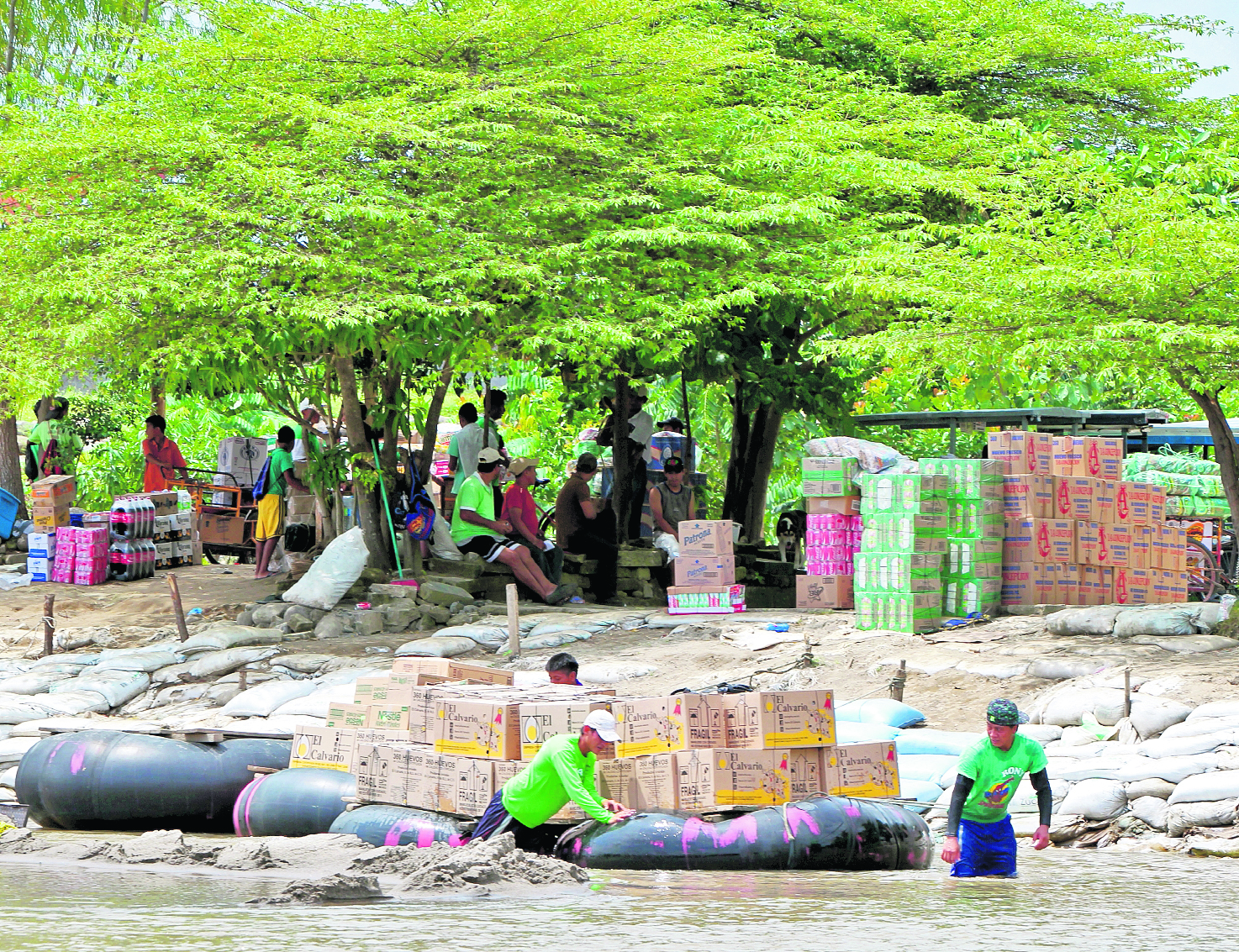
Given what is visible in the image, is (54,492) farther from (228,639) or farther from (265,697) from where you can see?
(265,697)

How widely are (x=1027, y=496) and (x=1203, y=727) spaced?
4.51 metres

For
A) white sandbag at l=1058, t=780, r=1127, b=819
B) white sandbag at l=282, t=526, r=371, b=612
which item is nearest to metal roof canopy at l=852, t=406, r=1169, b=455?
white sandbag at l=282, t=526, r=371, b=612

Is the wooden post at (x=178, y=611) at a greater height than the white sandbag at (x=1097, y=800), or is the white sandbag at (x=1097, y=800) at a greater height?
the wooden post at (x=178, y=611)

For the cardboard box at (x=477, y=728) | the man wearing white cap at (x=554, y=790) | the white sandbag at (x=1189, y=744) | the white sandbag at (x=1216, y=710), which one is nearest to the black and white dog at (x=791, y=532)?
the white sandbag at (x=1216, y=710)

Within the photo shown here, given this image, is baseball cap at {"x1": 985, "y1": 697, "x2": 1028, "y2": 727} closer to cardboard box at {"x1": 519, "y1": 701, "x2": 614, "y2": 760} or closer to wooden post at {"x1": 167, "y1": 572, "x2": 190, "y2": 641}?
cardboard box at {"x1": 519, "y1": 701, "x2": 614, "y2": 760}

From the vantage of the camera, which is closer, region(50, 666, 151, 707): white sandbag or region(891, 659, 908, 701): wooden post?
region(891, 659, 908, 701): wooden post

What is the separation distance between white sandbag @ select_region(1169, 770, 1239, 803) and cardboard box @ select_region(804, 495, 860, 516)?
237 inches

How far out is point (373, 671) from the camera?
12.5m

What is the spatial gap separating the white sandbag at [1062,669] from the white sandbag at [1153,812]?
253 centimetres

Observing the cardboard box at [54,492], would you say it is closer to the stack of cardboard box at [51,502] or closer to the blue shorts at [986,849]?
the stack of cardboard box at [51,502]

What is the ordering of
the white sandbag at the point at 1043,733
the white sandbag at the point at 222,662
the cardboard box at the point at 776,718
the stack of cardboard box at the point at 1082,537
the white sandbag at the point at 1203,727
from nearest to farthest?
the cardboard box at the point at 776,718, the white sandbag at the point at 1203,727, the white sandbag at the point at 1043,733, the white sandbag at the point at 222,662, the stack of cardboard box at the point at 1082,537

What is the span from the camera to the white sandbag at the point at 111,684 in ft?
42.0

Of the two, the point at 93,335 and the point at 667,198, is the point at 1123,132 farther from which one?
the point at 93,335

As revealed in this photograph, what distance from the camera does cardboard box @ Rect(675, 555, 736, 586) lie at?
14648 mm
